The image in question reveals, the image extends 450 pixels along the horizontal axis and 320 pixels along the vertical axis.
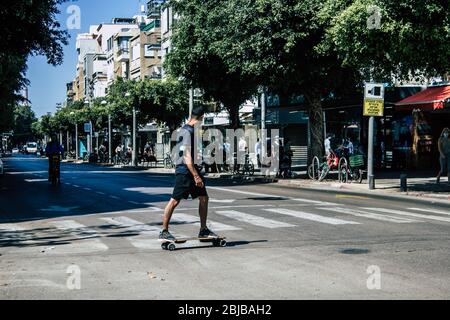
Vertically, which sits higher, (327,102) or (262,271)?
(327,102)

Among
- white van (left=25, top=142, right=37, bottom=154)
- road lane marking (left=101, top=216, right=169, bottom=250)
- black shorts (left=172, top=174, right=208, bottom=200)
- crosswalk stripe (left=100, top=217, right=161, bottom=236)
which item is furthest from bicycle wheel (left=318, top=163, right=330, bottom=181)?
white van (left=25, top=142, right=37, bottom=154)

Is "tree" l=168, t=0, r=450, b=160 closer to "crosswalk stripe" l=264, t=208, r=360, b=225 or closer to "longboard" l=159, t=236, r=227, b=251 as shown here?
"crosswalk stripe" l=264, t=208, r=360, b=225

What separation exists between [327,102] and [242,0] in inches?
399

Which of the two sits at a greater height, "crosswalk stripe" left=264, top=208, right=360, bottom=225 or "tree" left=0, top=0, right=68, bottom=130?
"tree" left=0, top=0, right=68, bottom=130

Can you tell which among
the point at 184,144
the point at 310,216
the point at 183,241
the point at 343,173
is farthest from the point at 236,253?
the point at 343,173

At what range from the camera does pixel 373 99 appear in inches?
817

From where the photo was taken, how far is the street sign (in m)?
20.7

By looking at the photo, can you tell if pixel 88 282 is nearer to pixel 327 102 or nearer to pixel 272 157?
pixel 272 157

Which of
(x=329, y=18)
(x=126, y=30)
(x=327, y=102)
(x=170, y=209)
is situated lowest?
(x=170, y=209)

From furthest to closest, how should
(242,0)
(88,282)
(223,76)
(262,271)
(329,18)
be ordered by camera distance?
(223,76) < (242,0) < (329,18) < (262,271) < (88,282)

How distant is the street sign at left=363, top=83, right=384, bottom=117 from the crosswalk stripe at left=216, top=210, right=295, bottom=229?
8947 millimetres

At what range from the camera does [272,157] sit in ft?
100

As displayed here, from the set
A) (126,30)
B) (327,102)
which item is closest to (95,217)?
(327,102)
